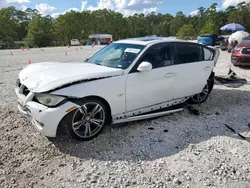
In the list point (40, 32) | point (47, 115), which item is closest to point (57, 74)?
point (47, 115)

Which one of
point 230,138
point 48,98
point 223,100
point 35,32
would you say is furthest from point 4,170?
point 35,32

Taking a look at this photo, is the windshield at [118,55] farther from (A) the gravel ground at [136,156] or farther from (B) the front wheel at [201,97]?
(B) the front wheel at [201,97]

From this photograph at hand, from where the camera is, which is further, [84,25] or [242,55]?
[84,25]

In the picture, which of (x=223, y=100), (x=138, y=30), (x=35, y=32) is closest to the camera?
(x=223, y=100)

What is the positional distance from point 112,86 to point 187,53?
2073 mm

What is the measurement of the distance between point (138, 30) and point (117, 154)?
302 ft

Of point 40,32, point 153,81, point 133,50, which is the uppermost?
point 40,32

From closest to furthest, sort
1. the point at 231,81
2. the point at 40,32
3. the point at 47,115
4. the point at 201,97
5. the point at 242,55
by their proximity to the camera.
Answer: the point at 47,115 → the point at 201,97 → the point at 231,81 → the point at 242,55 → the point at 40,32

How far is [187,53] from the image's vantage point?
16.3ft

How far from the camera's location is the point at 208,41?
2291 centimetres

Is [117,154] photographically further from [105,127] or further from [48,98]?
[48,98]

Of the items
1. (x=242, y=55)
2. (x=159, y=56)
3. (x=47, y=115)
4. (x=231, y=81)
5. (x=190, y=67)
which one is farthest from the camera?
(x=242, y=55)

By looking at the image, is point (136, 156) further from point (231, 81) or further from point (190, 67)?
point (231, 81)

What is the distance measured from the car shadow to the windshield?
3.64 feet
